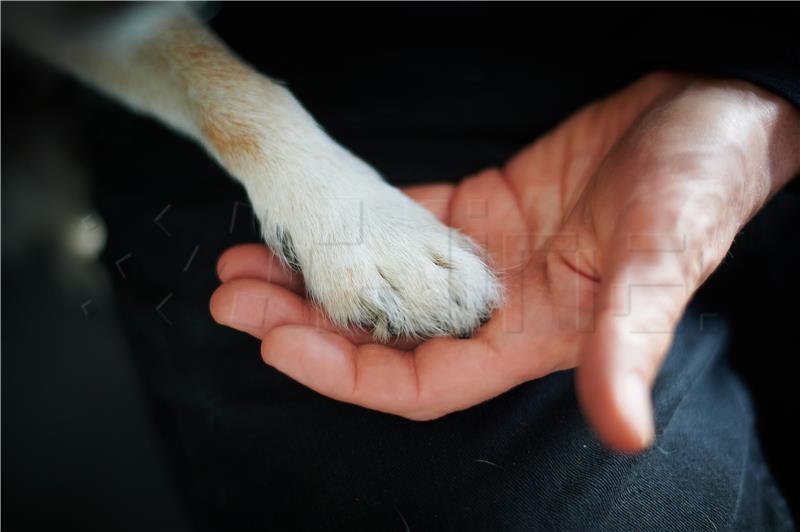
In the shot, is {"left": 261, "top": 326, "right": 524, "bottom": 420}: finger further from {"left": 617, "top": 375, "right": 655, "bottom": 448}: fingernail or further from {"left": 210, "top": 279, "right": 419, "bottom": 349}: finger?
{"left": 617, "top": 375, "right": 655, "bottom": 448}: fingernail

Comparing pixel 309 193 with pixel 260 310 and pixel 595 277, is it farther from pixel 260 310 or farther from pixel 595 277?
pixel 595 277

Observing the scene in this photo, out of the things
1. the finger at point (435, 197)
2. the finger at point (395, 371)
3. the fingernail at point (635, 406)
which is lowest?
the finger at point (395, 371)

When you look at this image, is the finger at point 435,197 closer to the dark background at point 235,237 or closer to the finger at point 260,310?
the dark background at point 235,237

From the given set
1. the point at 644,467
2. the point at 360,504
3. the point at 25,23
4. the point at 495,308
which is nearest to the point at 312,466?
the point at 360,504

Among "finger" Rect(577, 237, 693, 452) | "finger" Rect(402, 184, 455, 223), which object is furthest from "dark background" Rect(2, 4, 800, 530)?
"finger" Rect(577, 237, 693, 452)

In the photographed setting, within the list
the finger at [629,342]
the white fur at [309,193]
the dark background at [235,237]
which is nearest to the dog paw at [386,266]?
the white fur at [309,193]

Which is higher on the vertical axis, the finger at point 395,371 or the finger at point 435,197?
the finger at point 435,197
